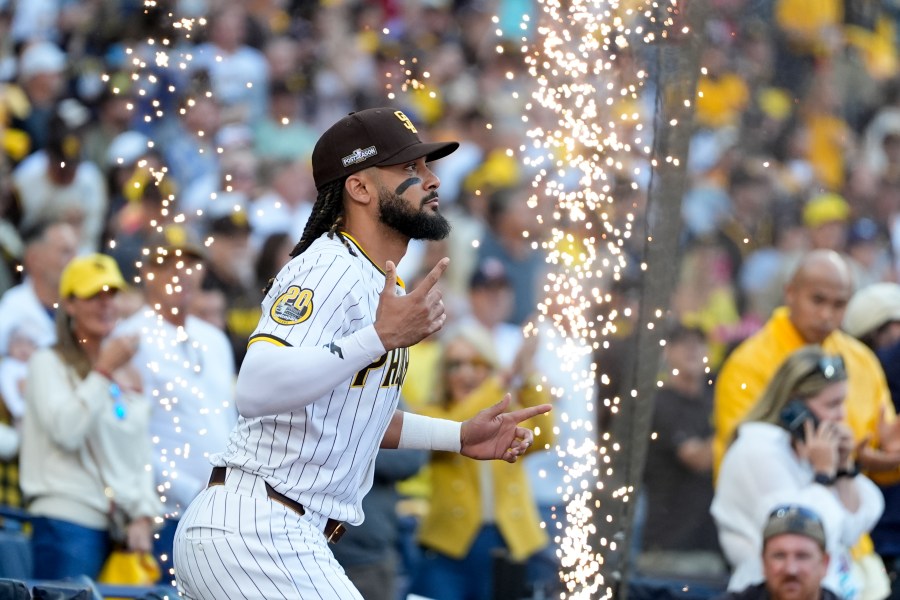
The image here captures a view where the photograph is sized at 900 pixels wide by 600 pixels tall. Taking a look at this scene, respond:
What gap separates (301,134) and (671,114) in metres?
5.41

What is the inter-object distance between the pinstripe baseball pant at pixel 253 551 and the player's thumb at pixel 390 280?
626 mm

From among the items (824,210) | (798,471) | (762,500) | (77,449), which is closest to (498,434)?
(762,500)

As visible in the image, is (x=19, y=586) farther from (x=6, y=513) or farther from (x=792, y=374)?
(x=792, y=374)

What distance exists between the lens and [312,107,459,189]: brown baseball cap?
4801mm

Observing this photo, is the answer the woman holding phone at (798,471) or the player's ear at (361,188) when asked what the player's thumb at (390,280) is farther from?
the woman holding phone at (798,471)

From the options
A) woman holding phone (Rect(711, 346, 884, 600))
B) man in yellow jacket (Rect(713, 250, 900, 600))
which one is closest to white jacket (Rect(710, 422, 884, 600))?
woman holding phone (Rect(711, 346, 884, 600))

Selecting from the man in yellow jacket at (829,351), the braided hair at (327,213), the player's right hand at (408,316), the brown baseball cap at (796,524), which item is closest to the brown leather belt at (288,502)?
the player's right hand at (408,316)

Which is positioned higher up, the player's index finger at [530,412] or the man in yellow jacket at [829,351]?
the man in yellow jacket at [829,351]

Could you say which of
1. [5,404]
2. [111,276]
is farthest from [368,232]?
[5,404]

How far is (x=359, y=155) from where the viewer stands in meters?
4.81

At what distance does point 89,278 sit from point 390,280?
11.0 feet

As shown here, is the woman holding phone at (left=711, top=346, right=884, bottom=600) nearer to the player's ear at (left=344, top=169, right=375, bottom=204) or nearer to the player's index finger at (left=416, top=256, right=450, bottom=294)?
the player's ear at (left=344, top=169, right=375, bottom=204)

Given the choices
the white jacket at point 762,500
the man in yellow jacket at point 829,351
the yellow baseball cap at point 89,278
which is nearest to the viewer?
the white jacket at point 762,500

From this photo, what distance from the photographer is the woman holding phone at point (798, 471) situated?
7.00m
